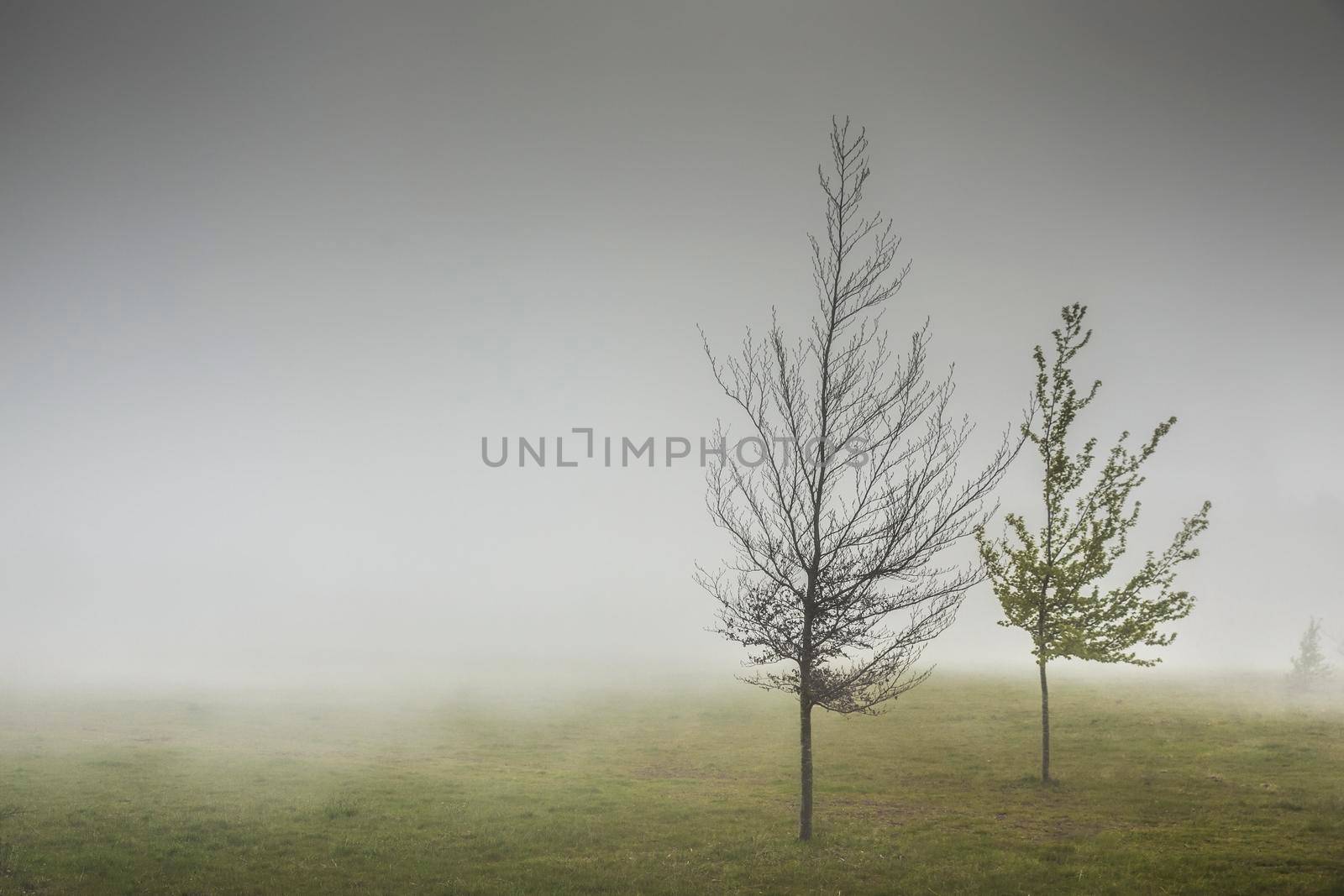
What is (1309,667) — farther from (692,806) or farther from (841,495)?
(841,495)

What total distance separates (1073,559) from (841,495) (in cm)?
1261

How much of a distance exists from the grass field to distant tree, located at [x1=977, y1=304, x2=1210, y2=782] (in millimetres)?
5199

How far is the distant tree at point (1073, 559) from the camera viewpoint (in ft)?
76.6

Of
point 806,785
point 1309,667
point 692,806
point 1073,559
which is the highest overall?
point 1073,559

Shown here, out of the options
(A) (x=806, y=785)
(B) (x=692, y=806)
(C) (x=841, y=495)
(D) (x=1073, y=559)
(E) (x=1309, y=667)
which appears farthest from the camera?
(E) (x=1309, y=667)

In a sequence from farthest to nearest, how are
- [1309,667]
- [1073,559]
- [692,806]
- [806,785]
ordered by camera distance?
[1309,667], [1073,559], [692,806], [806,785]

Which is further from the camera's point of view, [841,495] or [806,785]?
[841,495]

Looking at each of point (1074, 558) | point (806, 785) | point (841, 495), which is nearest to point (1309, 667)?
point (1074, 558)

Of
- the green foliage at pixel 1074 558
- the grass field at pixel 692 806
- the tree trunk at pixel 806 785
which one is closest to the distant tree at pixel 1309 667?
the grass field at pixel 692 806

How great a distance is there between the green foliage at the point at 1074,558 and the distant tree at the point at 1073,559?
0.03m

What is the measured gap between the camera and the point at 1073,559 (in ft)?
79.5

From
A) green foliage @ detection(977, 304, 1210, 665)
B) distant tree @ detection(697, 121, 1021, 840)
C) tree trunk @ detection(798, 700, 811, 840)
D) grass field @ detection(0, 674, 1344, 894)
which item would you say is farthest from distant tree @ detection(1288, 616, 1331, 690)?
tree trunk @ detection(798, 700, 811, 840)

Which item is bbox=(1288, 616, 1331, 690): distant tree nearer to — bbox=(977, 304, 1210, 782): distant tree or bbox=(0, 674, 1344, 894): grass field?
bbox=(0, 674, 1344, 894): grass field

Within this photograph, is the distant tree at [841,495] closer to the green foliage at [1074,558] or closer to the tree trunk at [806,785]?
the tree trunk at [806,785]
